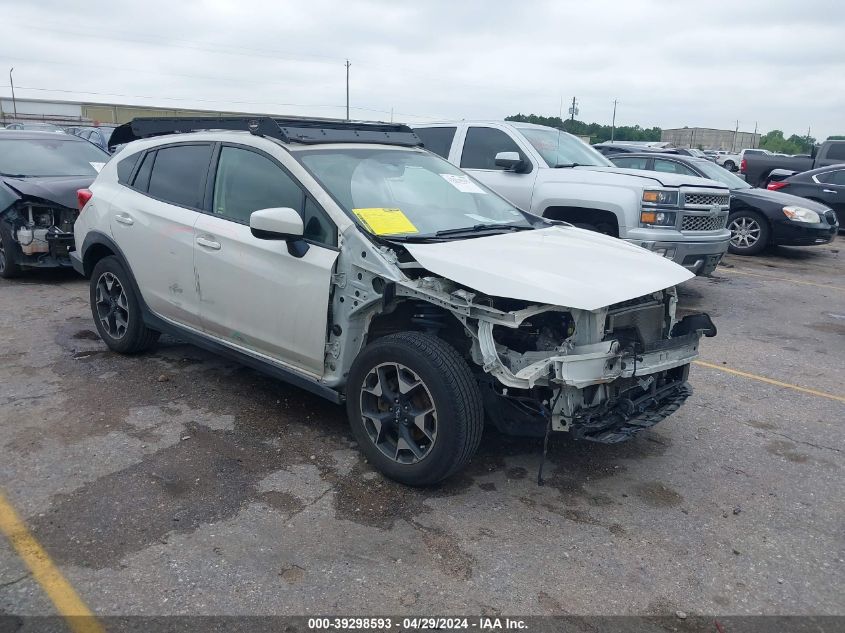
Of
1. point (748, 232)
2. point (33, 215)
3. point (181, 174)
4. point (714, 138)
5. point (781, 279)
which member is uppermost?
point (714, 138)

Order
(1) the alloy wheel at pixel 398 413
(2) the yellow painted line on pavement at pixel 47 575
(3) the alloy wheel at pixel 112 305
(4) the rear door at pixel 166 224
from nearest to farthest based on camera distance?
1. (2) the yellow painted line on pavement at pixel 47 575
2. (1) the alloy wheel at pixel 398 413
3. (4) the rear door at pixel 166 224
4. (3) the alloy wheel at pixel 112 305

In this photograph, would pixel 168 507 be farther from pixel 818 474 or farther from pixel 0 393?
pixel 818 474

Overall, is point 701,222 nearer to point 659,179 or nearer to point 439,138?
point 659,179

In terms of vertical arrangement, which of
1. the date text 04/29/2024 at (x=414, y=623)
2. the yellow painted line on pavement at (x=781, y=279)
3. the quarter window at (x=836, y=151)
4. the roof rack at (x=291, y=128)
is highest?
the quarter window at (x=836, y=151)

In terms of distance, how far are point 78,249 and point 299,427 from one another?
2.77m

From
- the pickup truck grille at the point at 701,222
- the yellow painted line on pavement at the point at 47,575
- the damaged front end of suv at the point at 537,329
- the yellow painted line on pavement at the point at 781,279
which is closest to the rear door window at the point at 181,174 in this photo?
the damaged front end of suv at the point at 537,329

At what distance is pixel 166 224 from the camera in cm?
477

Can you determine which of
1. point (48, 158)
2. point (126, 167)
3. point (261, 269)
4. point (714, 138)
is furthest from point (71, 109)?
point (714, 138)

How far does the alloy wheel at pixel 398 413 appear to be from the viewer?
11.6ft

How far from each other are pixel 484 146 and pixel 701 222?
2655mm

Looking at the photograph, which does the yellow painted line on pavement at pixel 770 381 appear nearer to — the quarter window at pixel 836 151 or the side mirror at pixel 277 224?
the side mirror at pixel 277 224

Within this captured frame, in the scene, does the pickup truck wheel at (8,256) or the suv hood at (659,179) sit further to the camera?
the pickup truck wheel at (8,256)

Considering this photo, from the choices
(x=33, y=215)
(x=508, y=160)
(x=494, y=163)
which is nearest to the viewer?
(x=508, y=160)

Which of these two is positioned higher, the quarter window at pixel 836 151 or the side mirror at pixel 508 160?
the quarter window at pixel 836 151
